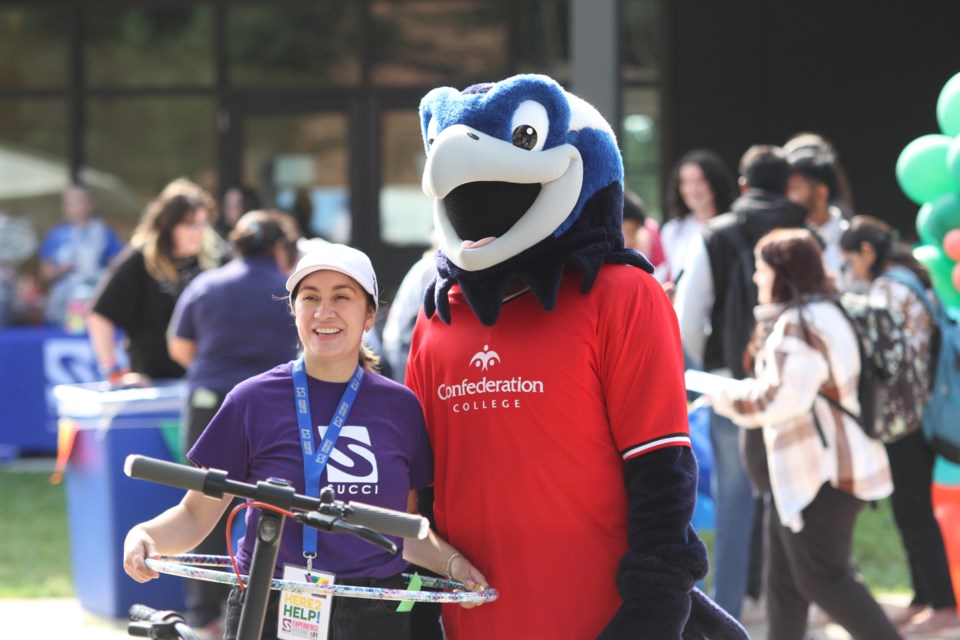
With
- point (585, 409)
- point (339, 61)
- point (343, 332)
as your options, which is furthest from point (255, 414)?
point (339, 61)

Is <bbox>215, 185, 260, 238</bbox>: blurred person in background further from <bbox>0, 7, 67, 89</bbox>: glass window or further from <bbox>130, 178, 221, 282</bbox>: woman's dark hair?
<bbox>130, 178, 221, 282</bbox>: woman's dark hair

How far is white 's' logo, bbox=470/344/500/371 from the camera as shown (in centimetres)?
286

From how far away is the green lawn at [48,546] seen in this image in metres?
7.53

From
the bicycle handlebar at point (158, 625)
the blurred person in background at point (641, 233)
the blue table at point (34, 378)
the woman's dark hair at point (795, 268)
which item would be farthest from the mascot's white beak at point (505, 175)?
the blue table at point (34, 378)

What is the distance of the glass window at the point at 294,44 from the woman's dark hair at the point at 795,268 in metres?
7.86

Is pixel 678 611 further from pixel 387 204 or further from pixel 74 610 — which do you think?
pixel 387 204

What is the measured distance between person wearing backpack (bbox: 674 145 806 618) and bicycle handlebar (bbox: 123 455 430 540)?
3.89 m

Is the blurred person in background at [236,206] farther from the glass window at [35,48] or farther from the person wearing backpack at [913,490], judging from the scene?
the person wearing backpack at [913,490]

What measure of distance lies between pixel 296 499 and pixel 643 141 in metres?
9.95

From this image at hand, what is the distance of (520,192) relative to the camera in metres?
2.90

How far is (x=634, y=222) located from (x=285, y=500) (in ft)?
13.9

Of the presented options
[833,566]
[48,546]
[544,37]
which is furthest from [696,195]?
[544,37]

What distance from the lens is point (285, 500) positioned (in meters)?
2.27

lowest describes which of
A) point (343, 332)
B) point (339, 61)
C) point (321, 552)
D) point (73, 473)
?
point (73, 473)
